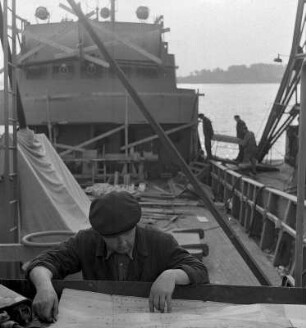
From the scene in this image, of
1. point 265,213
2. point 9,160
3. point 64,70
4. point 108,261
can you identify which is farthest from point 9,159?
point 64,70

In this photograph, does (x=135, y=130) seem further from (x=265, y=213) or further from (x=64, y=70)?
(x=265, y=213)

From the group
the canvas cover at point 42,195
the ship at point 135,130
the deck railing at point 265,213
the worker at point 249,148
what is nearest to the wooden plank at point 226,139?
the ship at point 135,130

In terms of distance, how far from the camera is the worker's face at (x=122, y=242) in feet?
8.77

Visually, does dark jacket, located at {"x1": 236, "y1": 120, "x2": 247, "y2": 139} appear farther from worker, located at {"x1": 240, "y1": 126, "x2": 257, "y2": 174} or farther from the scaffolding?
the scaffolding

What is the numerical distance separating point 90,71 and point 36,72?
7.22ft

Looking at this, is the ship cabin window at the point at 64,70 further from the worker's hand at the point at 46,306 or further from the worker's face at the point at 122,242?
the worker's hand at the point at 46,306

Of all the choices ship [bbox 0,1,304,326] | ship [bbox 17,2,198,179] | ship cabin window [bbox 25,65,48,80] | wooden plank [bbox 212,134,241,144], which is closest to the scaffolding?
ship [bbox 0,1,304,326]

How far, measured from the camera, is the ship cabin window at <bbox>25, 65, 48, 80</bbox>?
19.0 metres

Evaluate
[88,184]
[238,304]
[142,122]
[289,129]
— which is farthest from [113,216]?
[289,129]

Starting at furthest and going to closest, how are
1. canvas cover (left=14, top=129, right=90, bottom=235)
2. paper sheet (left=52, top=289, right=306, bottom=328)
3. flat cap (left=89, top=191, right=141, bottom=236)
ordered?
canvas cover (left=14, top=129, right=90, bottom=235), flat cap (left=89, top=191, right=141, bottom=236), paper sheet (left=52, top=289, right=306, bottom=328)

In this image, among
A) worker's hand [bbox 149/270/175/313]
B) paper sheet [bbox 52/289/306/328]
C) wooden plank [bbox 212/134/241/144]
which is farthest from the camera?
wooden plank [bbox 212/134/241/144]

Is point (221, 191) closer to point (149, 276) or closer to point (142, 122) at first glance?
point (142, 122)

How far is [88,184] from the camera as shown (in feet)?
50.3

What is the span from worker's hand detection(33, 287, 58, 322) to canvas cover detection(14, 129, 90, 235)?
11.7 ft
